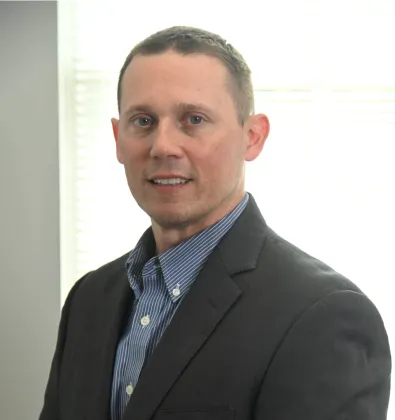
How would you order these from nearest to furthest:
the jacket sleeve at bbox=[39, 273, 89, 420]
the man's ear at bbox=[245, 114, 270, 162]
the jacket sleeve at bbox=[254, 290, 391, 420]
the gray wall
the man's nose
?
the jacket sleeve at bbox=[254, 290, 391, 420] → the man's nose → the man's ear at bbox=[245, 114, 270, 162] → the jacket sleeve at bbox=[39, 273, 89, 420] → the gray wall

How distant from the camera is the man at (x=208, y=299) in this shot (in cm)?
79

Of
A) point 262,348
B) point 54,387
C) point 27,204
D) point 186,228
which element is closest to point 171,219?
point 186,228

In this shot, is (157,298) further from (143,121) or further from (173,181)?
(143,121)

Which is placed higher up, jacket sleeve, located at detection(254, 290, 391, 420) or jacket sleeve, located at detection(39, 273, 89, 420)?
jacket sleeve, located at detection(254, 290, 391, 420)

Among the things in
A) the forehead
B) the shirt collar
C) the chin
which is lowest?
the shirt collar

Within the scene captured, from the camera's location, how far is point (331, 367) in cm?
77

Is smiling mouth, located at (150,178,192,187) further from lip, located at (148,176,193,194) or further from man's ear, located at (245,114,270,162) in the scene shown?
man's ear, located at (245,114,270,162)

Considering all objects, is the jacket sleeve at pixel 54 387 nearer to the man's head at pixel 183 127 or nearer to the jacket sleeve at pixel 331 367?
the man's head at pixel 183 127

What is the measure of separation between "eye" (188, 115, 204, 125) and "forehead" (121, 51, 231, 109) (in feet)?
0.09

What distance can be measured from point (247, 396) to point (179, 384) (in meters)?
0.11

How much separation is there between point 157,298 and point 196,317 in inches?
4.8

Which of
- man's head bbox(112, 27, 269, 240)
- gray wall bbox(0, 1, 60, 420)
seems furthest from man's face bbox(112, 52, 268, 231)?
gray wall bbox(0, 1, 60, 420)

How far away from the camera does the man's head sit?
922 millimetres

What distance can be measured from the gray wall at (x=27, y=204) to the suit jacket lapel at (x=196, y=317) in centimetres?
111
